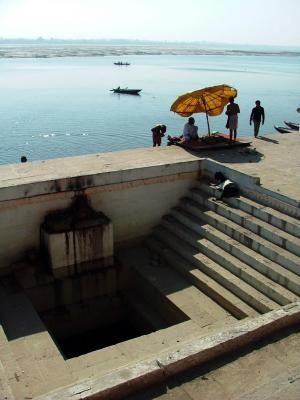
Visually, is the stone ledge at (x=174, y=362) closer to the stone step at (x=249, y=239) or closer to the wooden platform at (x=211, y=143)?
the stone step at (x=249, y=239)

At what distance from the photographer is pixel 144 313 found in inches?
396

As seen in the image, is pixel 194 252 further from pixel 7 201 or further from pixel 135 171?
pixel 7 201

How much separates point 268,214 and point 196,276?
2.08 meters

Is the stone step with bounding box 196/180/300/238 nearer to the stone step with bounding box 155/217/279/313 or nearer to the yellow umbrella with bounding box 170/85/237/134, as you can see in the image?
the stone step with bounding box 155/217/279/313

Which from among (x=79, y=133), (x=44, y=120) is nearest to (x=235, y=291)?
(x=79, y=133)

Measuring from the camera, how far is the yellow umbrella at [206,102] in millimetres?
14227

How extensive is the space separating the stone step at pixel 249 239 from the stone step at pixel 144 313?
2.39m

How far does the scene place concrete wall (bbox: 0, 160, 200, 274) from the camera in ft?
32.4

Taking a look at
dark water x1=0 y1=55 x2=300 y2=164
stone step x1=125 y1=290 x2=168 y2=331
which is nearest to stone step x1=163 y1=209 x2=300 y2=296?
stone step x1=125 y1=290 x2=168 y2=331

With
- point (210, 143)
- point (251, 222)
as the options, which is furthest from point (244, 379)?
point (210, 143)

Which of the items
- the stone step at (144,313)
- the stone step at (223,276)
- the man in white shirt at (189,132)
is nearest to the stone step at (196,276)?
the stone step at (223,276)

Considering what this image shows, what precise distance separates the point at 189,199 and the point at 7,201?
186 inches

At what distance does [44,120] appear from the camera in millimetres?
36094

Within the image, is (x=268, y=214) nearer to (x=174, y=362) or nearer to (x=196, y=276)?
(x=196, y=276)
